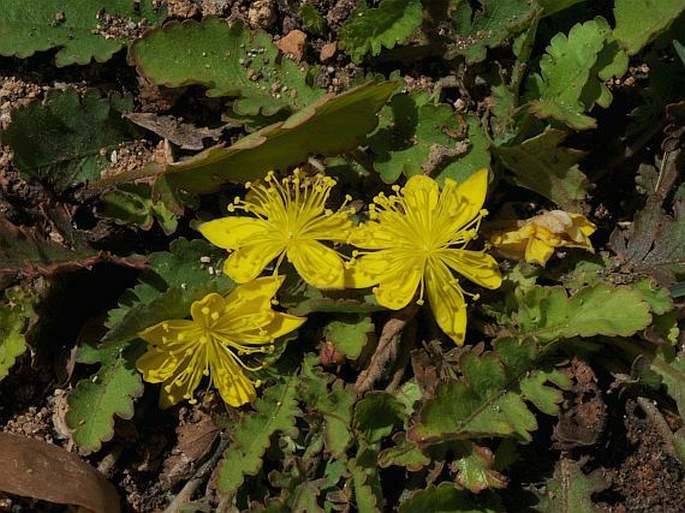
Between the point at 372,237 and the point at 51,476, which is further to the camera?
the point at 51,476

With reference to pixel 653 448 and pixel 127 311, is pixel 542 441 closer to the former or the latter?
pixel 653 448

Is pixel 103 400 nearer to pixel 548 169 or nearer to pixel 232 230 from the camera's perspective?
pixel 232 230

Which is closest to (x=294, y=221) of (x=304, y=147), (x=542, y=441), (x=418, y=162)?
(x=304, y=147)

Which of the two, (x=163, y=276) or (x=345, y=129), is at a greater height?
(x=345, y=129)

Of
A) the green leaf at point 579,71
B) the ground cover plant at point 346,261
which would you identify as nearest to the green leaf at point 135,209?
the ground cover plant at point 346,261

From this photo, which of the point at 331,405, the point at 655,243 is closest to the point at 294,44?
the point at 331,405

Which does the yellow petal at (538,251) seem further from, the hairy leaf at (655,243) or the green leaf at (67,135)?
the green leaf at (67,135)
